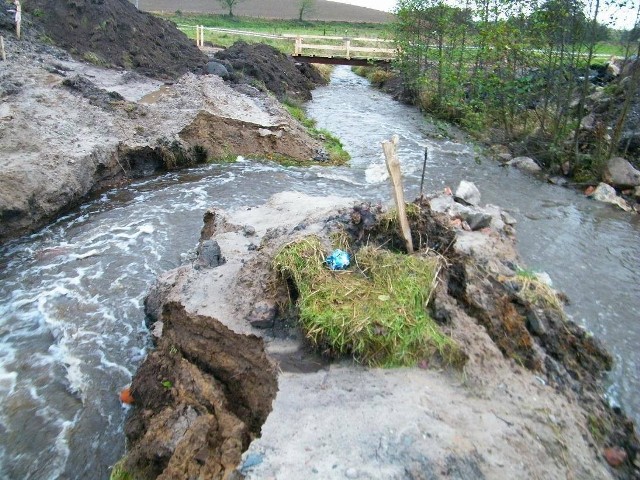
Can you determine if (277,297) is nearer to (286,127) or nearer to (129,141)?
(129,141)

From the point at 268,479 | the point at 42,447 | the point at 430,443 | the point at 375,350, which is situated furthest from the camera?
the point at 42,447

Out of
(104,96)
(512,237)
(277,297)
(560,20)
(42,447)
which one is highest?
(560,20)

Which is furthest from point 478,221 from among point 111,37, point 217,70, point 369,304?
point 111,37

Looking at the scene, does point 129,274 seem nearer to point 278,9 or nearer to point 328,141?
point 328,141

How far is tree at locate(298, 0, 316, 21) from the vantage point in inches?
2189

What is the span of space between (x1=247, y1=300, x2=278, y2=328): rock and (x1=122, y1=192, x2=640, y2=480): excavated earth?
0.01 m

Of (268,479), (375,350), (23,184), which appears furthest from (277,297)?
(23,184)

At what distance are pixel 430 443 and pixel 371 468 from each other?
42 cm

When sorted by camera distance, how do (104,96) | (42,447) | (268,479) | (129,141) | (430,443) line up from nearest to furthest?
1. (268,479)
2. (430,443)
3. (42,447)
4. (129,141)
5. (104,96)

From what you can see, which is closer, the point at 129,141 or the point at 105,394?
the point at 105,394

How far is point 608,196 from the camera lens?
34.2 ft

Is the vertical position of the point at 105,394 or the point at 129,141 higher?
the point at 129,141

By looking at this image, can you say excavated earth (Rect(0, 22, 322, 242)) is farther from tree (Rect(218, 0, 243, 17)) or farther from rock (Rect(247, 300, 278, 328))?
tree (Rect(218, 0, 243, 17))

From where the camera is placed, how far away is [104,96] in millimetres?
12328
